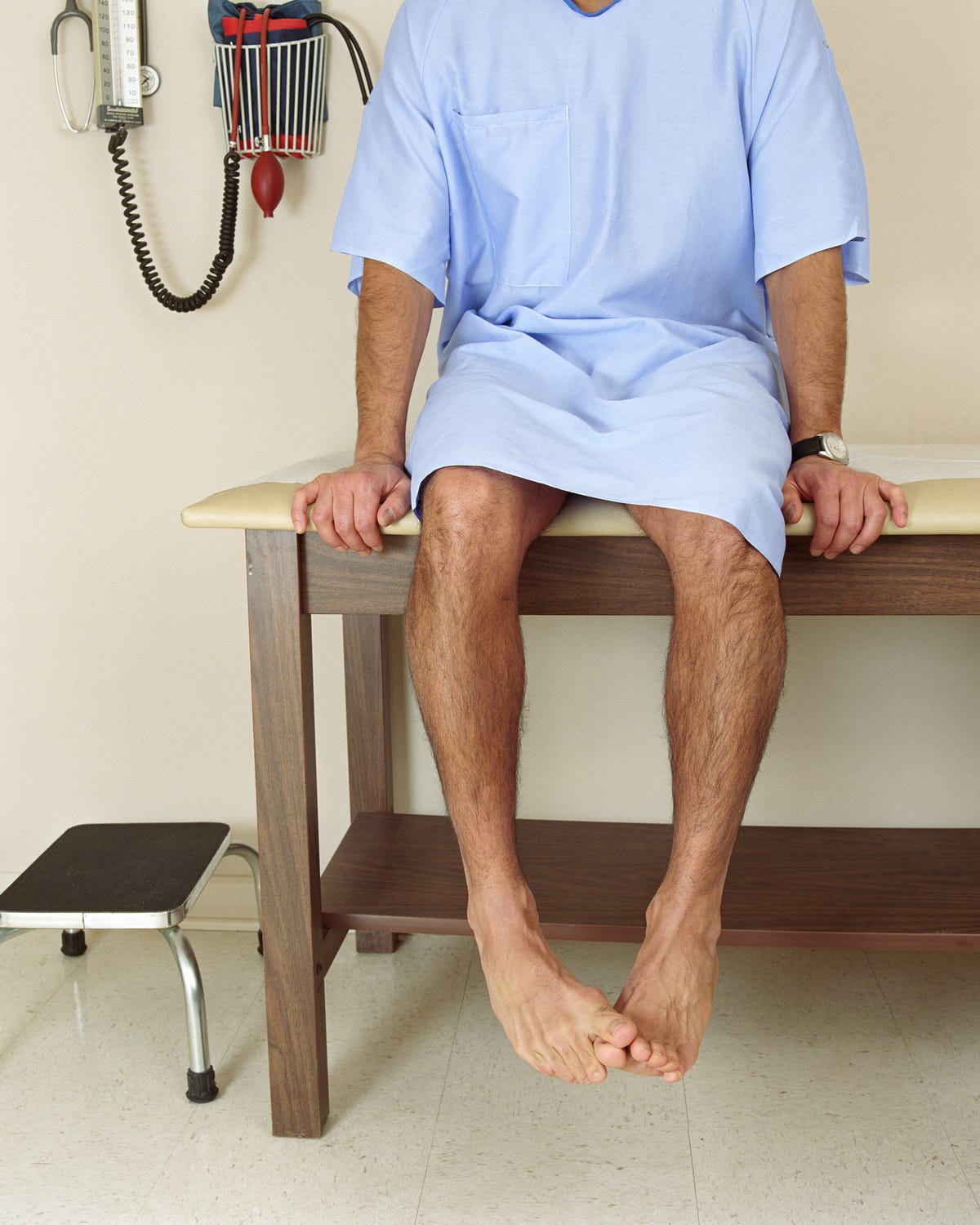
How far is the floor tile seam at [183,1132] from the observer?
4.12 feet

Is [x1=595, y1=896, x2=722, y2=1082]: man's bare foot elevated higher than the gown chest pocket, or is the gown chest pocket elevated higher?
the gown chest pocket

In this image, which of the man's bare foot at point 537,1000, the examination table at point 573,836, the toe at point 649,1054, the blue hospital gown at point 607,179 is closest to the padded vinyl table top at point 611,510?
the examination table at point 573,836

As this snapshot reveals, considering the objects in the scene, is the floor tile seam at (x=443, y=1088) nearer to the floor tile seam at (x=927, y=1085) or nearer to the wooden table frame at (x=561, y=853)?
the wooden table frame at (x=561, y=853)

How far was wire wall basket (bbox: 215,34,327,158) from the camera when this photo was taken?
66.9 inches

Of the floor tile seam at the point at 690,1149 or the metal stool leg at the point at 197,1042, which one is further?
the metal stool leg at the point at 197,1042

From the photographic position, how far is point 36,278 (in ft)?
6.10

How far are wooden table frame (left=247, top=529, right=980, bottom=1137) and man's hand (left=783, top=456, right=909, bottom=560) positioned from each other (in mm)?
40

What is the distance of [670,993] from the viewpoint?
107cm

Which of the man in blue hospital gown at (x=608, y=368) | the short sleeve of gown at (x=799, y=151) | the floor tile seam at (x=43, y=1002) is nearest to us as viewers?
the man in blue hospital gown at (x=608, y=368)

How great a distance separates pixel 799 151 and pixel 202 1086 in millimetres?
1323

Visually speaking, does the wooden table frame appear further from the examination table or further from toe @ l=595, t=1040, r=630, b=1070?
toe @ l=595, t=1040, r=630, b=1070

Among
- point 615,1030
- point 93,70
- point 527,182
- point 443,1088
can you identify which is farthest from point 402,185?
point 443,1088

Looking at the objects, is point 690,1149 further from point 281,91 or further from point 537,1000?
point 281,91

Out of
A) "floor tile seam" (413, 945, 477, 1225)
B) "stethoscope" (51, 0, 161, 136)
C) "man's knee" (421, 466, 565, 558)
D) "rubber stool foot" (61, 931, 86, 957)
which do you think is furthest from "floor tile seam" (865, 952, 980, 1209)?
"stethoscope" (51, 0, 161, 136)
